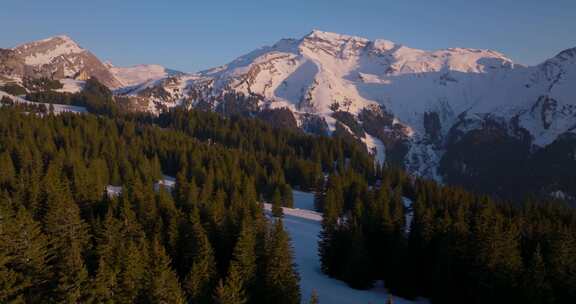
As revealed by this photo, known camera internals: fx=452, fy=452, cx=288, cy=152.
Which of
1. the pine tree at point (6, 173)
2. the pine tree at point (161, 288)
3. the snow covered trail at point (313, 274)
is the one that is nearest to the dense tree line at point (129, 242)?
the pine tree at point (161, 288)

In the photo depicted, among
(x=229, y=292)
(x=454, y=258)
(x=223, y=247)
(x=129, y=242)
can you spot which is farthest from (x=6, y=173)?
(x=454, y=258)

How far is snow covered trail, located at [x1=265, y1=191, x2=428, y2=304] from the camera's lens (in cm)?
4459

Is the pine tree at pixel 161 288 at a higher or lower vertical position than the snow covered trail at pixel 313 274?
higher

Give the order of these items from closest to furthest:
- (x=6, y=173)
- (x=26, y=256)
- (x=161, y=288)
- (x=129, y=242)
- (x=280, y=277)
→ (x=161, y=288) → (x=26, y=256) → (x=280, y=277) → (x=129, y=242) → (x=6, y=173)

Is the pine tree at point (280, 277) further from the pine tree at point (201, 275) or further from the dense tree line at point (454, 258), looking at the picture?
the dense tree line at point (454, 258)

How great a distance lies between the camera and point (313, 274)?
52.2 m

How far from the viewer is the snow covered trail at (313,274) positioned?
4459cm

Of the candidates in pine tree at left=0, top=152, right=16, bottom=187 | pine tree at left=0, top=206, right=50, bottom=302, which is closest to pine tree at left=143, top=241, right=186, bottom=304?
pine tree at left=0, top=206, right=50, bottom=302

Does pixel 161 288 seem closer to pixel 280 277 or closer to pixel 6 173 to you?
pixel 280 277

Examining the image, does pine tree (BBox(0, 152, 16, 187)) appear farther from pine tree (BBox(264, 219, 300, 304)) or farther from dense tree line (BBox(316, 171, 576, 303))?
pine tree (BBox(264, 219, 300, 304))

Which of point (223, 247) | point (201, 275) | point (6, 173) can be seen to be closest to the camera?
point (201, 275)

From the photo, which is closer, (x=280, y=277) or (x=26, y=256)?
(x=26, y=256)

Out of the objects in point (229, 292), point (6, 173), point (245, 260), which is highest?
point (245, 260)

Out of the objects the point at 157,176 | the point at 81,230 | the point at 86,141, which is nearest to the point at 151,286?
the point at 81,230
